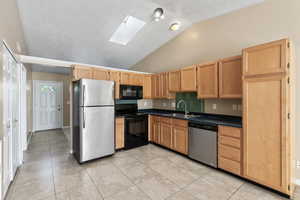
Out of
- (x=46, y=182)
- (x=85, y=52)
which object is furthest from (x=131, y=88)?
(x=46, y=182)

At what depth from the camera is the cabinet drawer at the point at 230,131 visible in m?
2.38

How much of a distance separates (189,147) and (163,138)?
858mm

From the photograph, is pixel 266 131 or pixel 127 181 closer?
pixel 266 131

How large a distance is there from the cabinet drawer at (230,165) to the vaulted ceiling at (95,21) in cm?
307

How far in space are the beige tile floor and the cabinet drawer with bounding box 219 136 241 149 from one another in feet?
1.92

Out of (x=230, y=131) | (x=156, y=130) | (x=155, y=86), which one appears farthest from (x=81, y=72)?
(x=230, y=131)

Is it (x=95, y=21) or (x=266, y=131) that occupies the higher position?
(x=95, y=21)

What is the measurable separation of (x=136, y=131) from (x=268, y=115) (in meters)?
2.91

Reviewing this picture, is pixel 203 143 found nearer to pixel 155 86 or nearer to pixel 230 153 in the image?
pixel 230 153

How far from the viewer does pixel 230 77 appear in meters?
2.70

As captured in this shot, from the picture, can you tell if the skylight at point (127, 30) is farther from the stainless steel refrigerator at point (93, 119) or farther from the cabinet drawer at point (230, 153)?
→ the cabinet drawer at point (230, 153)

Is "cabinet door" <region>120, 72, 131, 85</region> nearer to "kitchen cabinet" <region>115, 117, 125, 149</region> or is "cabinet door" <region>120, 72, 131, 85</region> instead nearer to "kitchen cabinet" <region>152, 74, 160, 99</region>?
"kitchen cabinet" <region>152, 74, 160, 99</region>

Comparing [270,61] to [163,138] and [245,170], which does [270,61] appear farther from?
[163,138]

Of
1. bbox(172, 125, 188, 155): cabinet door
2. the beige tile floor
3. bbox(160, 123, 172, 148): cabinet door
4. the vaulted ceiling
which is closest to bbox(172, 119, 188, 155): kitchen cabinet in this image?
bbox(172, 125, 188, 155): cabinet door
